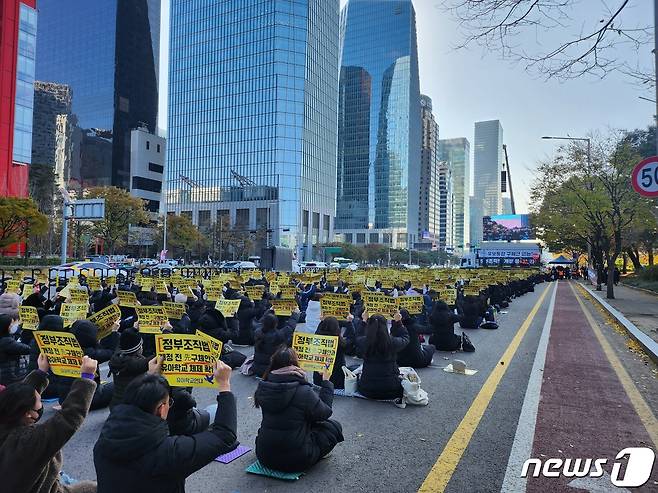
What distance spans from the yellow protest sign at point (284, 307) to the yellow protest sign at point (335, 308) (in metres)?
1.53

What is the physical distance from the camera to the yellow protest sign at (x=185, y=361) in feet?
13.8

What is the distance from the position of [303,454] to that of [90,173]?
13006 cm

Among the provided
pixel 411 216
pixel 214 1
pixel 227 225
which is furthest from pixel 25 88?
pixel 411 216

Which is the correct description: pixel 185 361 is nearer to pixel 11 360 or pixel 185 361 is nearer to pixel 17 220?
pixel 11 360

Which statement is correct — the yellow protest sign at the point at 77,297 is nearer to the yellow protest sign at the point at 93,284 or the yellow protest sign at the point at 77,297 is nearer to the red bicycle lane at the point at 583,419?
the yellow protest sign at the point at 93,284

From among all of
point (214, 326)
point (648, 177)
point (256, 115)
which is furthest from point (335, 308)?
point (256, 115)

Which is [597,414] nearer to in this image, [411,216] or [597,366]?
[597,366]

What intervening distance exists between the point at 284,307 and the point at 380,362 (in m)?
4.98

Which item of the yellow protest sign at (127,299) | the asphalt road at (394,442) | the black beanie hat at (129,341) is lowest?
the asphalt road at (394,442)

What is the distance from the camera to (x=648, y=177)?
7203mm

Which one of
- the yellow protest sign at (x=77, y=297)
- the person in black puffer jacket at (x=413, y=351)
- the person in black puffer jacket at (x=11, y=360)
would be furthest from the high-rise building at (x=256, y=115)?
the person in black puffer jacket at (x=11, y=360)

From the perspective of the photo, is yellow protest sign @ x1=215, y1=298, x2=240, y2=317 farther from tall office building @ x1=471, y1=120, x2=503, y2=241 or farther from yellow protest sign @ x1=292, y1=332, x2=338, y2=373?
tall office building @ x1=471, y1=120, x2=503, y2=241

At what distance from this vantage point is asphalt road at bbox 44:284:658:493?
4172 millimetres

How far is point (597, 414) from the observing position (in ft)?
19.7
